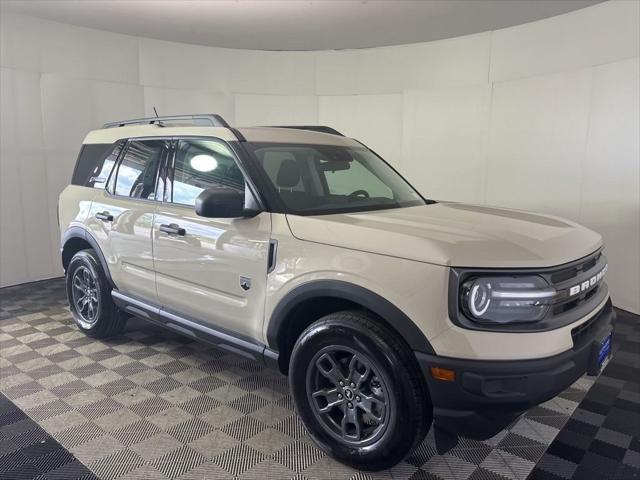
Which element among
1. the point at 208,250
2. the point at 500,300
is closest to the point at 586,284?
the point at 500,300

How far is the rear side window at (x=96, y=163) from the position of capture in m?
3.74

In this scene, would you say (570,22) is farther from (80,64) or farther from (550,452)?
(80,64)

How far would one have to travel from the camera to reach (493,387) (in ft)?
6.07

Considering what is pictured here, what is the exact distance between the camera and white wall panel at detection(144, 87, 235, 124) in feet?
21.3

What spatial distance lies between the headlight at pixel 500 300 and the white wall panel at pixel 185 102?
5691mm

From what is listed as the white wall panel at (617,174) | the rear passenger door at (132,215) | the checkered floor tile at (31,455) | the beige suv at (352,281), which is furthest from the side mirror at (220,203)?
the white wall panel at (617,174)

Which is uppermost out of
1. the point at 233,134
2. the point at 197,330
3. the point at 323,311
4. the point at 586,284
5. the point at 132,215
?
the point at 233,134

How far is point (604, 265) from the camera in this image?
245 centimetres

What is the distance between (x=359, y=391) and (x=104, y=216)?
2.37 m

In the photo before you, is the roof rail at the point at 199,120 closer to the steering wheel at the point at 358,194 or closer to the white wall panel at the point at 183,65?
the steering wheel at the point at 358,194

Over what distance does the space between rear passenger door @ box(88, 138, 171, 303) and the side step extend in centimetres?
7

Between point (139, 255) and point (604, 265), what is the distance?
109 inches

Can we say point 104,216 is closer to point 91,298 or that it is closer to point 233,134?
point 91,298

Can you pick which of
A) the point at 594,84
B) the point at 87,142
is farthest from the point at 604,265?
the point at 87,142
